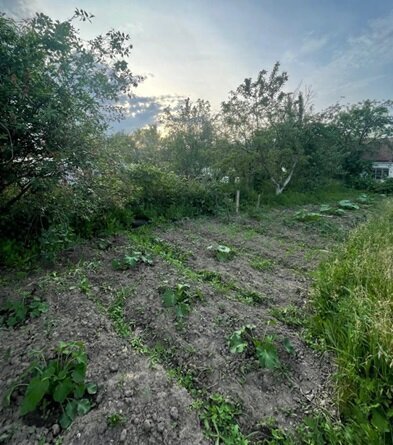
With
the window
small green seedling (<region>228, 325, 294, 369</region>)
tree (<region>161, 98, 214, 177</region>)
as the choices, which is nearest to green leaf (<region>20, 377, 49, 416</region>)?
small green seedling (<region>228, 325, 294, 369</region>)

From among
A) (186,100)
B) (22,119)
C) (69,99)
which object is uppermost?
(186,100)

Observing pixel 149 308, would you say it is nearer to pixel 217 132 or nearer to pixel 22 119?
pixel 22 119

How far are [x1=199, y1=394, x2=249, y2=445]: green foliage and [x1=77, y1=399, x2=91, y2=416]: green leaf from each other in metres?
0.68

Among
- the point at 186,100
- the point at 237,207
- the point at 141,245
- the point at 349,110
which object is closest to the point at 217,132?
the point at 186,100

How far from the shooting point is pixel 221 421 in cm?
147

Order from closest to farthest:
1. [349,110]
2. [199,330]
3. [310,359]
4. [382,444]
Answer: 1. [382,444]
2. [310,359]
3. [199,330]
4. [349,110]

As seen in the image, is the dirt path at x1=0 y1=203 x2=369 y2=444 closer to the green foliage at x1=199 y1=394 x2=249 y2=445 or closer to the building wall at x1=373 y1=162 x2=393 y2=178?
the green foliage at x1=199 y1=394 x2=249 y2=445

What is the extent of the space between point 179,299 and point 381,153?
24247 millimetres

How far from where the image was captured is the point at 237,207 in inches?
297

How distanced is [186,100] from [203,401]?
10.3 meters

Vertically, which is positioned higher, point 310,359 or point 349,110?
point 349,110

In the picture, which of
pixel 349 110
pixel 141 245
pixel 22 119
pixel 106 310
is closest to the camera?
pixel 106 310

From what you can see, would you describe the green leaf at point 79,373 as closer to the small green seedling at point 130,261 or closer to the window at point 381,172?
the small green seedling at point 130,261

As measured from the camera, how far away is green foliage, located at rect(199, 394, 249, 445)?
4.52ft
